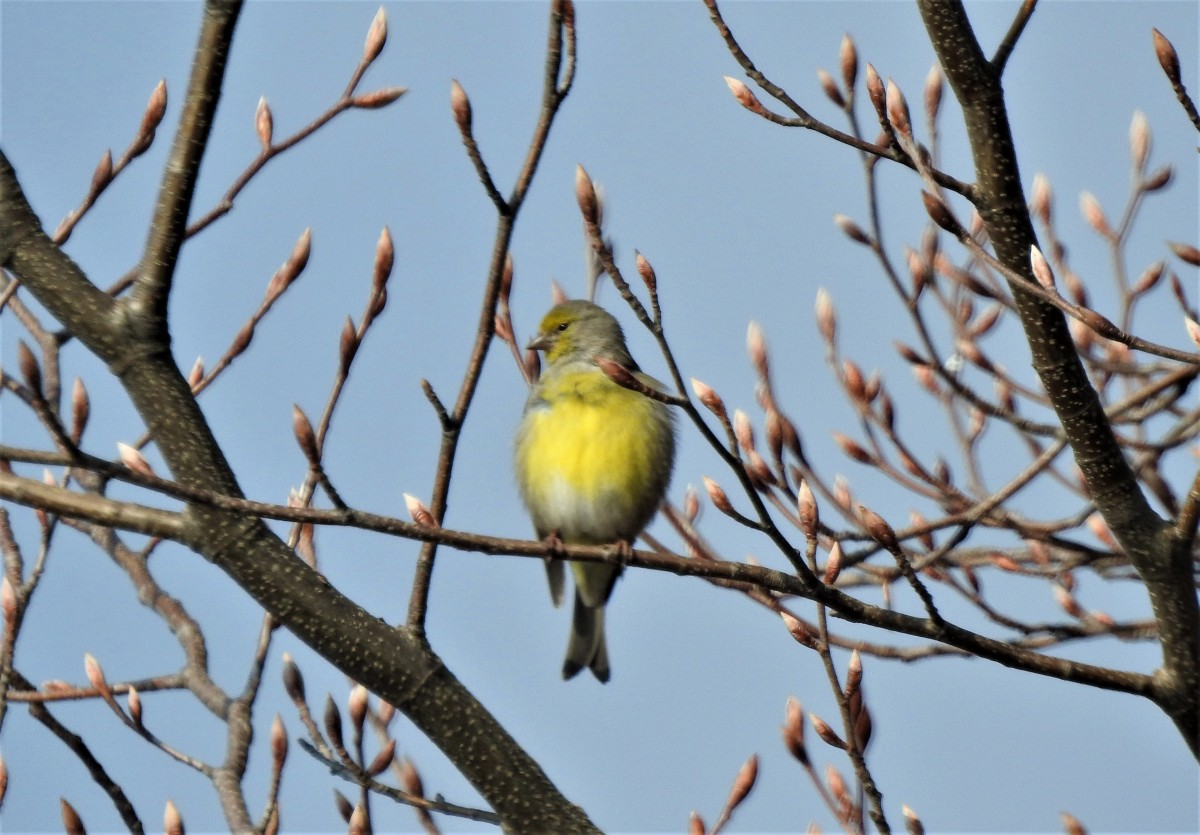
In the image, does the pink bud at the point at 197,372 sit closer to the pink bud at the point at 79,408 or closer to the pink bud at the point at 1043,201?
the pink bud at the point at 79,408

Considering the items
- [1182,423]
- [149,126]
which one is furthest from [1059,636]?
[149,126]

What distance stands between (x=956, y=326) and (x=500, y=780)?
8.94 ft

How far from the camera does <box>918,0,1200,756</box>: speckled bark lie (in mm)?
3139

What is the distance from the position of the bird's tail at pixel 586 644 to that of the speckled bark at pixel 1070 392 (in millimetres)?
3191

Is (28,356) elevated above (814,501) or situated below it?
above

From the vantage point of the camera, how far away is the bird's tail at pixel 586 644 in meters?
6.17

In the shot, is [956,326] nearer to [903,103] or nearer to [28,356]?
[903,103]

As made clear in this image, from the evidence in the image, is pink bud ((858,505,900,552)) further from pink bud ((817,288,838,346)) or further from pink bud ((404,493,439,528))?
pink bud ((817,288,838,346))

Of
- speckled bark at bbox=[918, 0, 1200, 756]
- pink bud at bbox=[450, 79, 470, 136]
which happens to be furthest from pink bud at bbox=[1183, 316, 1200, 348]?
pink bud at bbox=[450, 79, 470, 136]

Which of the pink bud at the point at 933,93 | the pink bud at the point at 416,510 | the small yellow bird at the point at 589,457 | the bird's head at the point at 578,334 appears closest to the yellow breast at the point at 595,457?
the small yellow bird at the point at 589,457

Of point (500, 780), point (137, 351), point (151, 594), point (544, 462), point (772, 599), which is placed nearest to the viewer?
point (137, 351)

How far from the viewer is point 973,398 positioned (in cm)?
434

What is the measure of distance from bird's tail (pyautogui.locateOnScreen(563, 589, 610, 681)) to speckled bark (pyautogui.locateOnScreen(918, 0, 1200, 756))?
319 cm

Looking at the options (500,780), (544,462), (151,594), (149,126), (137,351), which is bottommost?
(500,780)
